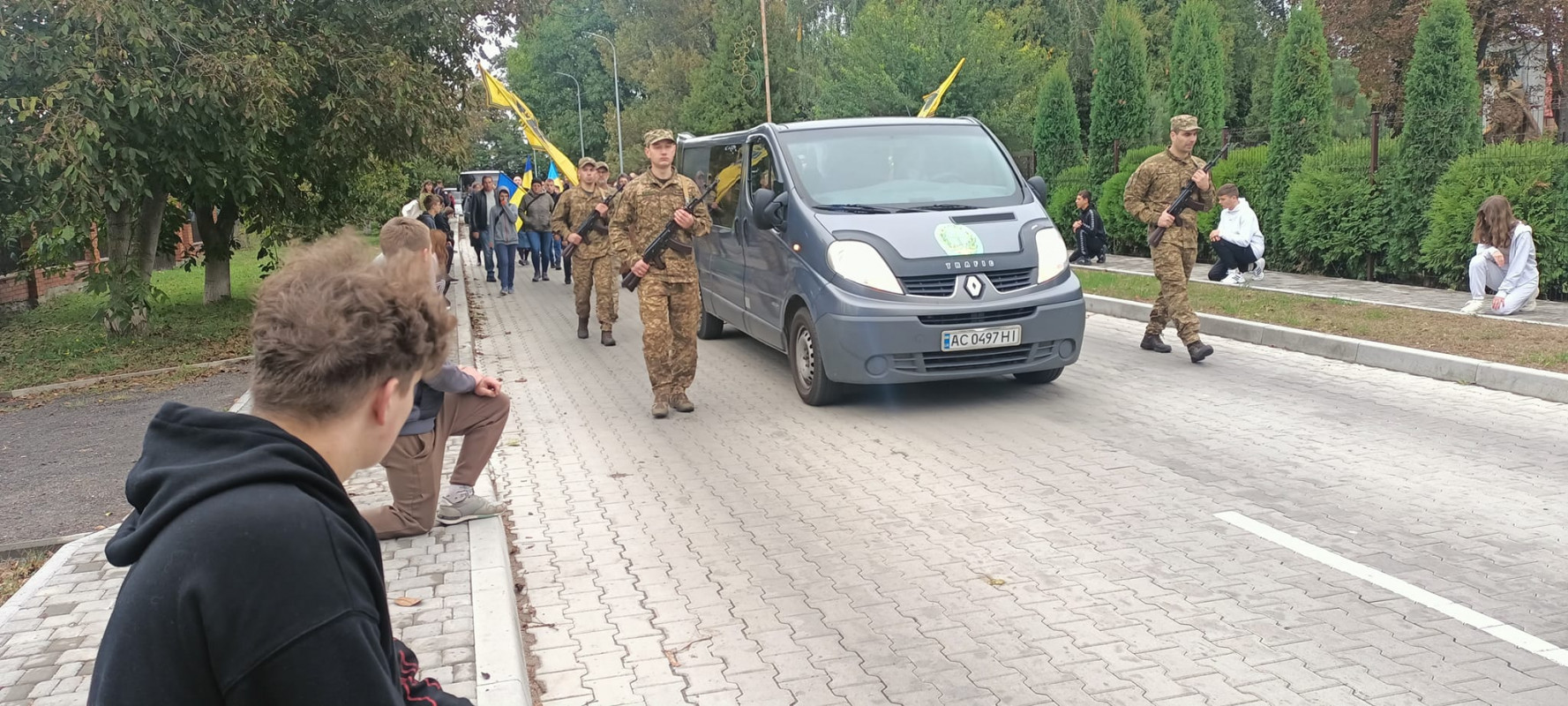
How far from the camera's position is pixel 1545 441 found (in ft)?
22.8

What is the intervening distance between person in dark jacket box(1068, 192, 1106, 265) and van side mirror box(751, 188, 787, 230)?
1248 centimetres

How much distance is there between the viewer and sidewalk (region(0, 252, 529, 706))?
3930mm

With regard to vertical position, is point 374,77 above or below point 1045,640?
above

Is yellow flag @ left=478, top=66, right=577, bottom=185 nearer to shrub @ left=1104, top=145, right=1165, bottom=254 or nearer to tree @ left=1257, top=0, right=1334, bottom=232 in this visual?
shrub @ left=1104, top=145, right=1165, bottom=254

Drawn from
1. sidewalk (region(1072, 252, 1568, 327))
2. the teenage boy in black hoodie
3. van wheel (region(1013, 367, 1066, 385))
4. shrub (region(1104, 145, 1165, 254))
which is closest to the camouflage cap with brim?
van wheel (region(1013, 367, 1066, 385))

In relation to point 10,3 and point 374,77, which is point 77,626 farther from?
point 374,77

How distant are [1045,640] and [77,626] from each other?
3.59 metres

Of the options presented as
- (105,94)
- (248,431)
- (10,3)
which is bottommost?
(248,431)

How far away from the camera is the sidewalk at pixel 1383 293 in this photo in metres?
11.8

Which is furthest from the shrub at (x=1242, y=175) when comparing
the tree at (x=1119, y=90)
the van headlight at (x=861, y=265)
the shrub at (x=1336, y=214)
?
the van headlight at (x=861, y=265)

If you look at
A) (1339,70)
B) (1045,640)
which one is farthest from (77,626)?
(1339,70)

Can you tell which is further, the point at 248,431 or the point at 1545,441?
the point at 1545,441

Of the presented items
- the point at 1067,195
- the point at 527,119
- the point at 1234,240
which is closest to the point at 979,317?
the point at 1234,240

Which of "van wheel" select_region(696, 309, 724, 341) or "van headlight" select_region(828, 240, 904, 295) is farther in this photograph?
"van wheel" select_region(696, 309, 724, 341)
